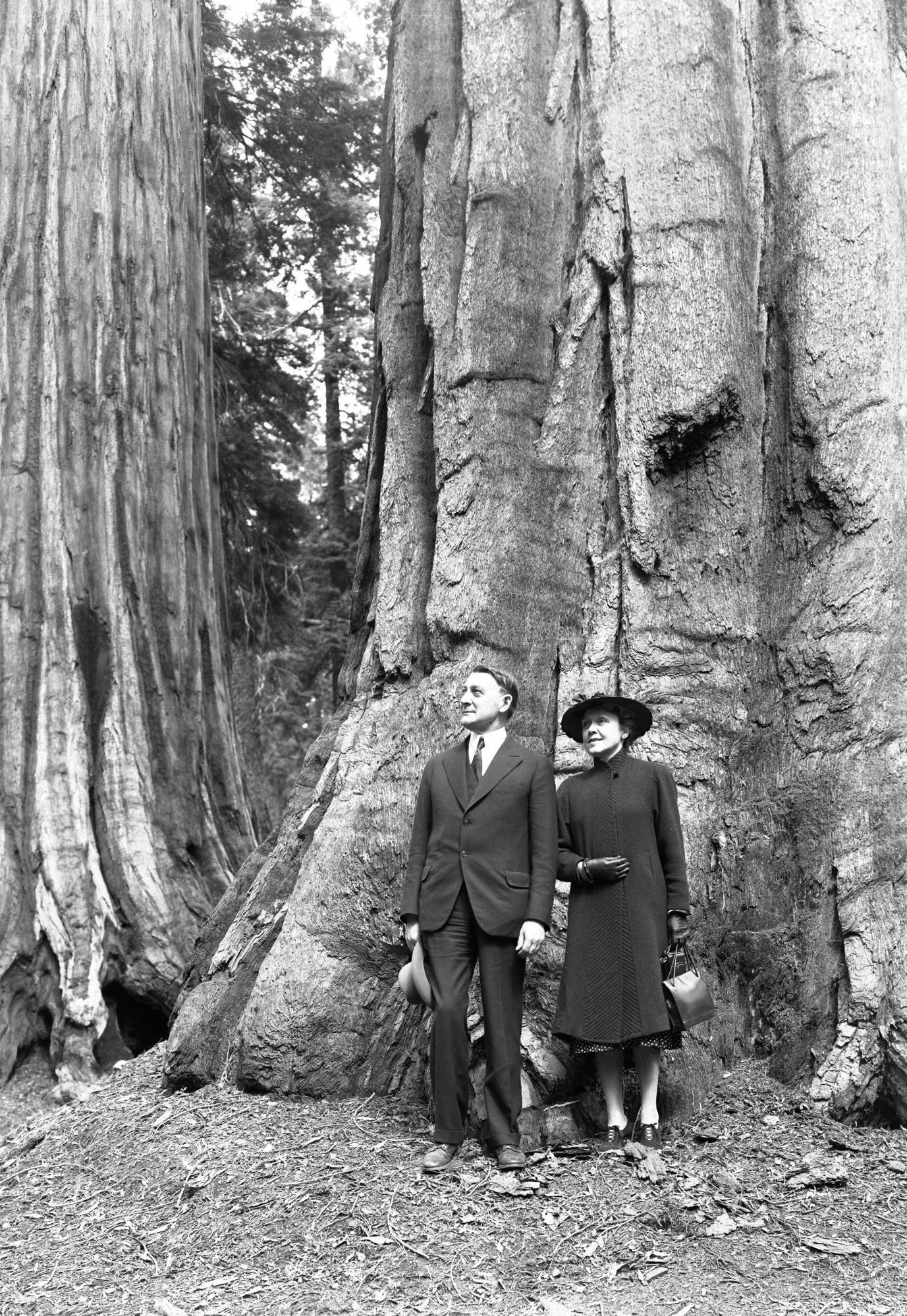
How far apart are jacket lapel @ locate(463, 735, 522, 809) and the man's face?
0.37 feet

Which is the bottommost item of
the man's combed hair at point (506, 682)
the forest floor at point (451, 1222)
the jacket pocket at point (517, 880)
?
the forest floor at point (451, 1222)

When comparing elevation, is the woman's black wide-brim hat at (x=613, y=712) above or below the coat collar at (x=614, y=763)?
above

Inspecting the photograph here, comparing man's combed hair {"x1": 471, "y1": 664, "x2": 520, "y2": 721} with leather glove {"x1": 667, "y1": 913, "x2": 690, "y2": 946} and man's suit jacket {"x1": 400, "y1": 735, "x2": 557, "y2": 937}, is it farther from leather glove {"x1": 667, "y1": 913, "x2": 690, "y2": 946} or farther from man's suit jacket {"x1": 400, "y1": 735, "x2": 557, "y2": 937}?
leather glove {"x1": 667, "y1": 913, "x2": 690, "y2": 946}

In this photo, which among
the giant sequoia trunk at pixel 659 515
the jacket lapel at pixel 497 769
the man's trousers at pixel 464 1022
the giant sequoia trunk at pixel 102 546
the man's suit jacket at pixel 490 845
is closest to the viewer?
the man's trousers at pixel 464 1022

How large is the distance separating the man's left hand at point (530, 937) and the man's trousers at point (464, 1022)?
9cm

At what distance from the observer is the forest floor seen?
403 centimetres

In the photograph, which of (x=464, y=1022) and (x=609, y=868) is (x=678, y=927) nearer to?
(x=609, y=868)

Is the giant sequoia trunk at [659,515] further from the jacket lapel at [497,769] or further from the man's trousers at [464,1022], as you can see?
the jacket lapel at [497,769]

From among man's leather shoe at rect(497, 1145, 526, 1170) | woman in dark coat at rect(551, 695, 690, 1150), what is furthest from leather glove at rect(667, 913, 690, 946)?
man's leather shoe at rect(497, 1145, 526, 1170)

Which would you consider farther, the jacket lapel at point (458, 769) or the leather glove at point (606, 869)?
the jacket lapel at point (458, 769)

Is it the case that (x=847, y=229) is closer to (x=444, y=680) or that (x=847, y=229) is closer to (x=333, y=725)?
(x=444, y=680)

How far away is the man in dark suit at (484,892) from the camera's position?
15.6 ft

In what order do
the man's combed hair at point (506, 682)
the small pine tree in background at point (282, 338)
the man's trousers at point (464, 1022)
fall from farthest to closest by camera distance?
the small pine tree in background at point (282, 338) < the man's combed hair at point (506, 682) < the man's trousers at point (464, 1022)

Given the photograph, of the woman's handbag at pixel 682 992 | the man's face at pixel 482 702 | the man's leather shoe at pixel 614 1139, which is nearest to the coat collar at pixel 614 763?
the man's face at pixel 482 702
